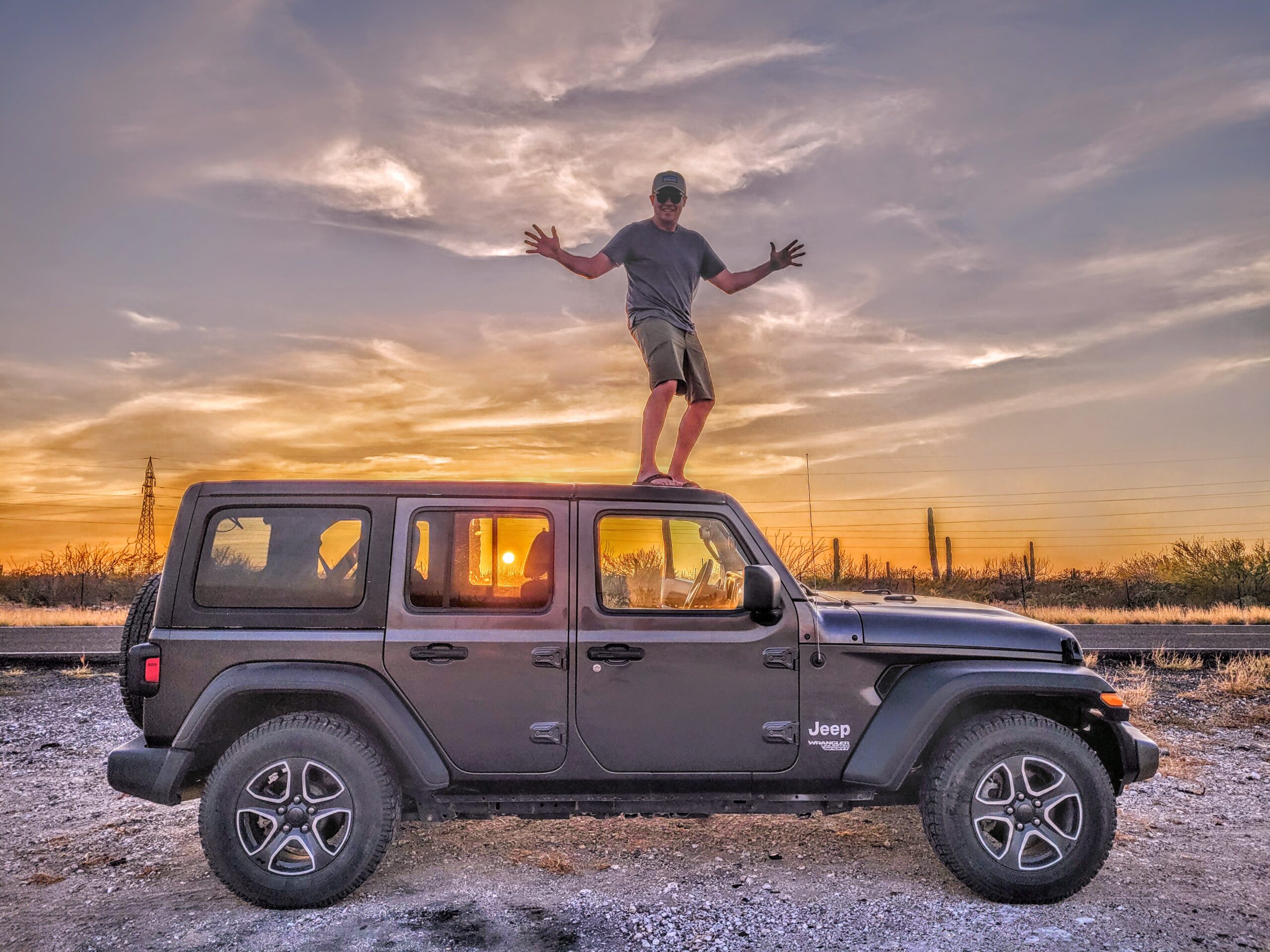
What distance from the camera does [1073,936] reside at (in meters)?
3.98

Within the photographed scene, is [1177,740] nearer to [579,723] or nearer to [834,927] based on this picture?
[834,927]

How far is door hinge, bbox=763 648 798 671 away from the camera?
4.36 m

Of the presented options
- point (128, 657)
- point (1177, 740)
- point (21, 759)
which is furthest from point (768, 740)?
point (21, 759)

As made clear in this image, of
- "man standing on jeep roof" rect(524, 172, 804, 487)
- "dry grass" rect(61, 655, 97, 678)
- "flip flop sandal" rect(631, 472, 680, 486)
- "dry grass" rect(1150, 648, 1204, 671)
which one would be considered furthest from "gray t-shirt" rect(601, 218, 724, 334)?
"dry grass" rect(1150, 648, 1204, 671)

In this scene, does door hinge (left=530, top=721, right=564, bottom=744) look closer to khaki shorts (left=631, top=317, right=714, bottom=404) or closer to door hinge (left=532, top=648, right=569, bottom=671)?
door hinge (left=532, top=648, right=569, bottom=671)

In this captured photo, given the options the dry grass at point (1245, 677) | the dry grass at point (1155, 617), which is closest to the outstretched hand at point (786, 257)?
the dry grass at point (1245, 677)

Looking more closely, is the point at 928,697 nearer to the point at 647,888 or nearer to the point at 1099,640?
the point at 647,888

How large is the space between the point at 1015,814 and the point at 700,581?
6.05 feet

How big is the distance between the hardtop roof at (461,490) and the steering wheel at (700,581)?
31 centimetres

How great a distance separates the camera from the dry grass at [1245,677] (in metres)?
10.4

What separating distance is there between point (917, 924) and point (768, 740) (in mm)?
1012

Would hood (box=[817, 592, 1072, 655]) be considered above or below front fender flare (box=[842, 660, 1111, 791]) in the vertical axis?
above

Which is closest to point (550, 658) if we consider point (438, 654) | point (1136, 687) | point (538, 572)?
point (538, 572)

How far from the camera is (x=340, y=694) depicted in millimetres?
4336
